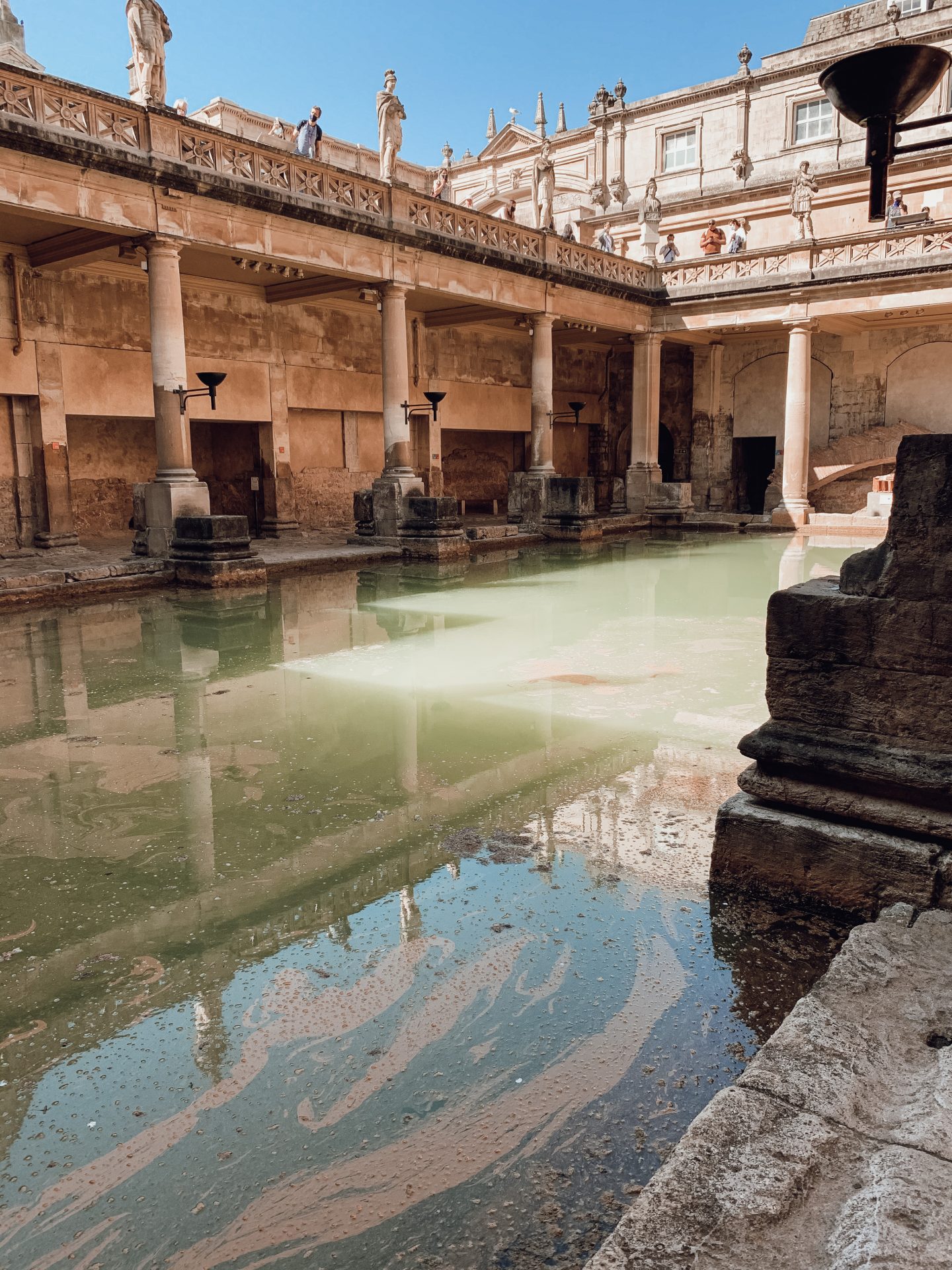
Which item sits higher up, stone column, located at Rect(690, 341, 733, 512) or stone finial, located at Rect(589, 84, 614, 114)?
stone finial, located at Rect(589, 84, 614, 114)

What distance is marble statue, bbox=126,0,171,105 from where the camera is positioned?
11359 mm

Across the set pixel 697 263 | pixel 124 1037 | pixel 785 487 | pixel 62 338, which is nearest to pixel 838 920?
pixel 124 1037

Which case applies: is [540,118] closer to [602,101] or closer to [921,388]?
[602,101]

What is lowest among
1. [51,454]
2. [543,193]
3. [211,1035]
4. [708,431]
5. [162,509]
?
[211,1035]

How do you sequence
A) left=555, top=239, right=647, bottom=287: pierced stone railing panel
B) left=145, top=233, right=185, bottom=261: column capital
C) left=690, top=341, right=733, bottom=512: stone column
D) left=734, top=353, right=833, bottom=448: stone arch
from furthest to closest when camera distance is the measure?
left=690, top=341, right=733, bottom=512: stone column, left=734, top=353, right=833, bottom=448: stone arch, left=555, top=239, right=647, bottom=287: pierced stone railing panel, left=145, top=233, right=185, bottom=261: column capital

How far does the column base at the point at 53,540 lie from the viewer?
1415 cm

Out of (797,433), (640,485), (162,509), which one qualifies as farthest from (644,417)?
(162,509)

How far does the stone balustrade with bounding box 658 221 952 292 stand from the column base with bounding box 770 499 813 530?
4773 millimetres

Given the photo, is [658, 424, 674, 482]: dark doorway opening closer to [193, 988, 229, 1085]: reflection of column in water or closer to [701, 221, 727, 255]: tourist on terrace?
[701, 221, 727, 255]: tourist on terrace

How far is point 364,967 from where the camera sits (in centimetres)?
279

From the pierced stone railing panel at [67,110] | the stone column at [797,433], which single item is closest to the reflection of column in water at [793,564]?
the stone column at [797,433]

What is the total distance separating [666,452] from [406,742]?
23.4 m

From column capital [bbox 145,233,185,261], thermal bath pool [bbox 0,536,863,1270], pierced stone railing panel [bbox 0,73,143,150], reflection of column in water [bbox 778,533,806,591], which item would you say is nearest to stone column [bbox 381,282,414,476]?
column capital [bbox 145,233,185,261]

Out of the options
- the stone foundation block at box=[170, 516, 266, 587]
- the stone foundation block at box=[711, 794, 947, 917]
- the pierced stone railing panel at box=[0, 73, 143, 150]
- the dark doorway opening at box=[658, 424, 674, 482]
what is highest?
the pierced stone railing panel at box=[0, 73, 143, 150]
